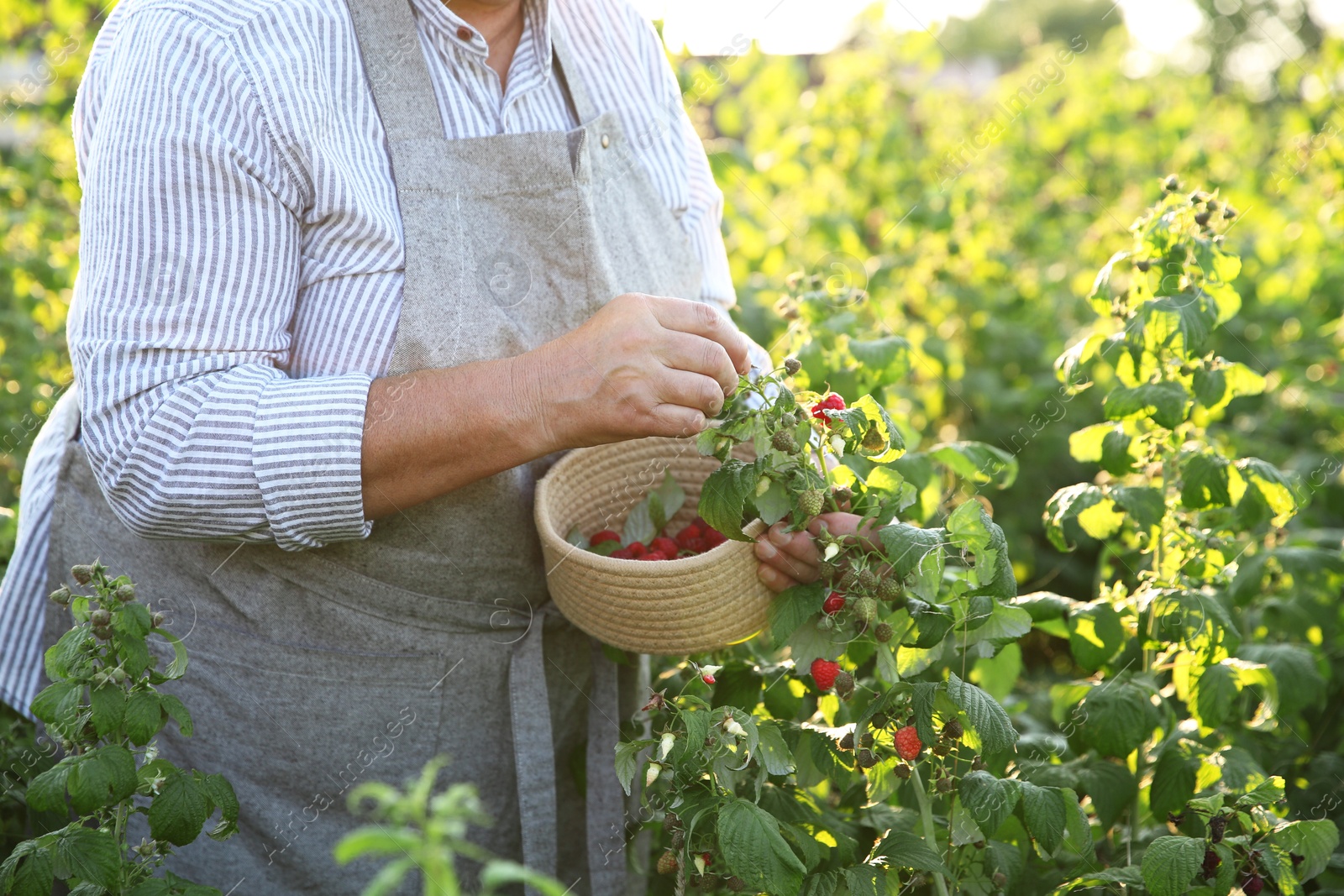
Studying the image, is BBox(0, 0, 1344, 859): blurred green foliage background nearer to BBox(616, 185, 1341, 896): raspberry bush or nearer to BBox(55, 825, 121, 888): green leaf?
BBox(616, 185, 1341, 896): raspberry bush

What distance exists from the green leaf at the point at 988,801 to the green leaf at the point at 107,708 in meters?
0.92

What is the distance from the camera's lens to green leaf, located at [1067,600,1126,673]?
1558 millimetres

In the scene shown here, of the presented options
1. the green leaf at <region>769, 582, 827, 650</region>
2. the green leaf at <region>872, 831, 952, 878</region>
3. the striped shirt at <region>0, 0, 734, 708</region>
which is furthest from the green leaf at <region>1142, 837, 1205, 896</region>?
the striped shirt at <region>0, 0, 734, 708</region>

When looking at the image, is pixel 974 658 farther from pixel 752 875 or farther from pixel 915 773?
pixel 752 875

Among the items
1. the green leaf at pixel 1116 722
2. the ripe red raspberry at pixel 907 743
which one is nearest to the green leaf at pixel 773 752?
the ripe red raspberry at pixel 907 743

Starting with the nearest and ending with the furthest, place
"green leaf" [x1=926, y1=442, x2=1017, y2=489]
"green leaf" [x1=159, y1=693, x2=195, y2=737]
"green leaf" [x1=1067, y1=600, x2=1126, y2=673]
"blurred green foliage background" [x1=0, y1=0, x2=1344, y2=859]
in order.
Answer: "green leaf" [x1=159, y1=693, x2=195, y2=737] → "green leaf" [x1=1067, y1=600, x2=1126, y2=673] → "green leaf" [x1=926, y1=442, x2=1017, y2=489] → "blurred green foliage background" [x1=0, y1=0, x2=1344, y2=859]

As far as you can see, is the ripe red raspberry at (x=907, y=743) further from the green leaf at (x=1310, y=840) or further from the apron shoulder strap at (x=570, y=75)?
the apron shoulder strap at (x=570, y=75)

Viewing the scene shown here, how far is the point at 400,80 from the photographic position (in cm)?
136

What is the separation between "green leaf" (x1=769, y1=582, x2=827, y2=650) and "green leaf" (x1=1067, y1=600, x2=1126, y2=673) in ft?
1.68

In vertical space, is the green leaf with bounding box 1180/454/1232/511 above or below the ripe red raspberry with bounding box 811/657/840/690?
above

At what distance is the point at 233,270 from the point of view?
1.23m

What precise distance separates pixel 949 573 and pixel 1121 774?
503 millimetres

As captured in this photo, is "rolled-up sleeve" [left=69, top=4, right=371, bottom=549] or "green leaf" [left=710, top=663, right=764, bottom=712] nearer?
"rolled-up sleeve" [left=69, top=4, right=371, bottom=549]

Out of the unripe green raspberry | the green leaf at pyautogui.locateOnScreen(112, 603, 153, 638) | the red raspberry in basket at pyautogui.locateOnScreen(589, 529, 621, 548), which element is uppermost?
the unripe green raspberry
